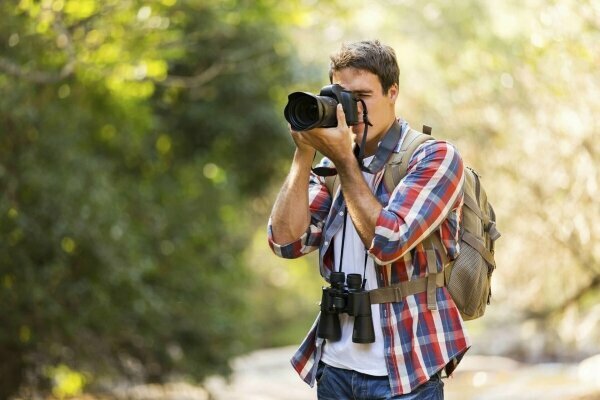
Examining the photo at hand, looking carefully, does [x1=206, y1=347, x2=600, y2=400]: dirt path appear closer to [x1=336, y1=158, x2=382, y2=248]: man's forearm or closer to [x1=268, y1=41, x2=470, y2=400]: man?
[x1=268, y1=41, x2=470, y2=400]: man

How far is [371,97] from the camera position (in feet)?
9.51

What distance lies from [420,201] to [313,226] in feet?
1.48

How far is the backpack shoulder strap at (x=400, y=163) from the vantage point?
2.91m

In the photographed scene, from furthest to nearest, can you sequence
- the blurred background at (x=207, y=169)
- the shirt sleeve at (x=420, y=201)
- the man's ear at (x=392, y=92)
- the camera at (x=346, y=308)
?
the blurred background at (x=207, y=169) < the man's ear at (x=392, y=92) < the camera at (x=346, y=308) < the shirt sleeve at (x=420, y=201)

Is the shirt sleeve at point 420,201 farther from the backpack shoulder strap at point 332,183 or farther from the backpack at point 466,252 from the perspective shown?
the backpack shoulder strap at point 332,183

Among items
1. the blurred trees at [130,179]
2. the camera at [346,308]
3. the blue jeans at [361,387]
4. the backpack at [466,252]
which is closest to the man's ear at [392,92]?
the backpack at [466,252]

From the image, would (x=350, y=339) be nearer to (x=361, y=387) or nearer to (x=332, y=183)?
(x=361, y=387)

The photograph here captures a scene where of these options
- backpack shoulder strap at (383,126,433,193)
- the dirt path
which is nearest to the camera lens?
backpack shoulder strap at (383,126,433,193)

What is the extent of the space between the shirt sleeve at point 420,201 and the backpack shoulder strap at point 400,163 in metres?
0.02

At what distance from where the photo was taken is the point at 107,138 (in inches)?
404

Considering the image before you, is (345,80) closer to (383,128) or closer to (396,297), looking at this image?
(383,128)

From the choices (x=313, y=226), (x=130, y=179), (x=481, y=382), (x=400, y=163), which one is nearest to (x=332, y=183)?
(x=313, y=226)

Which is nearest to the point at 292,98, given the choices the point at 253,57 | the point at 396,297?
the point at 396,297

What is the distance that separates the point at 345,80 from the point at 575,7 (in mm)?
5790
